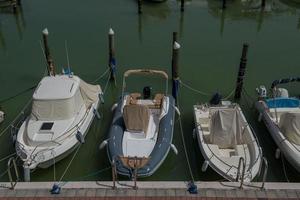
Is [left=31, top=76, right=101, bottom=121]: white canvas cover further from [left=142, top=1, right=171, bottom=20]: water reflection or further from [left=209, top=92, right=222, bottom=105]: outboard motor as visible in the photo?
[left=142, top=1, right=171, bottom=20]: water reflection

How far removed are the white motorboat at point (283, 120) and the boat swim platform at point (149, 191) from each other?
2.48 m

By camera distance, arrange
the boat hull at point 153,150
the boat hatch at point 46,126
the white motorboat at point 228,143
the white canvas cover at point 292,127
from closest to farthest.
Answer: the boat hull at point 153,150
the white motorboat at point 228,143
the white canvas cover at point 292,127
the boat hatch at point 46,126

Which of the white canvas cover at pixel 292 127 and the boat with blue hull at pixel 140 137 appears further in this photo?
the white canvas cover at pixel 292 127

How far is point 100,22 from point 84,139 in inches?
697

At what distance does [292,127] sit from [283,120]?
0.69 metres

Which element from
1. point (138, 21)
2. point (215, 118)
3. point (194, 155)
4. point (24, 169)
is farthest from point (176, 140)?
point (138, 21)

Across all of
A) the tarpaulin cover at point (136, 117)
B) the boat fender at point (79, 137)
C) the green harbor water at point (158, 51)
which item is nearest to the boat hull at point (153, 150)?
the tarpaulin cover at point (136, 117)

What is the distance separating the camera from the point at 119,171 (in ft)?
43.8

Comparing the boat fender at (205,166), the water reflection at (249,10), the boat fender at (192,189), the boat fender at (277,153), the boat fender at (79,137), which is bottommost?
the boat fender at (277,153)

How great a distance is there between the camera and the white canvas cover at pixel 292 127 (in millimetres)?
14625

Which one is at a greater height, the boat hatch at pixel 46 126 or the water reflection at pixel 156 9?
the water reflection at pixel 156 9

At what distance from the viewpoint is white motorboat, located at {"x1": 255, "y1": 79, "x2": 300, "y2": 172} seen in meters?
14.5

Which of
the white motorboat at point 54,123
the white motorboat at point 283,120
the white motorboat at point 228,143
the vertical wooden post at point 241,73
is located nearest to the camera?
the white motorboat at point 228,143

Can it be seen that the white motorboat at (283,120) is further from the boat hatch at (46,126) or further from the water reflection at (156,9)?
the water reflection at (156,9)
